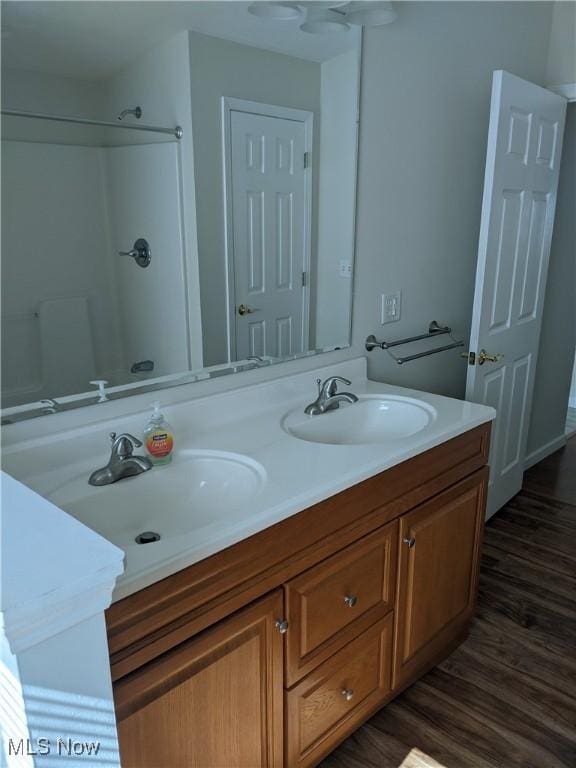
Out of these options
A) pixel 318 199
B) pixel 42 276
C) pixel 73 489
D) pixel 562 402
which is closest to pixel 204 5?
pixel 318 199

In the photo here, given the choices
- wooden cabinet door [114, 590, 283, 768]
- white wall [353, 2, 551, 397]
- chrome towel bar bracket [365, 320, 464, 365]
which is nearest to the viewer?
wooden cabinet door [114, 590, 283, 768]

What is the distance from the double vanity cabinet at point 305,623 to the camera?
1.09 meters

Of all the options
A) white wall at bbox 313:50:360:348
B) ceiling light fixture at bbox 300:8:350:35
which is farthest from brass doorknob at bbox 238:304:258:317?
ceiling light fixture at bbox 300:8:350:35

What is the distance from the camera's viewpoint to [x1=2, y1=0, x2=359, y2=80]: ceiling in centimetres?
124

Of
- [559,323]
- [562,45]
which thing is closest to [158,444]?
[562,45]

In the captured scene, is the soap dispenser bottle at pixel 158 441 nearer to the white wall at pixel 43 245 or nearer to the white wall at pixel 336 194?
the white wall at pixel 43 245

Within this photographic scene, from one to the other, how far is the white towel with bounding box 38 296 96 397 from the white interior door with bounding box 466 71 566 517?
1571 mm

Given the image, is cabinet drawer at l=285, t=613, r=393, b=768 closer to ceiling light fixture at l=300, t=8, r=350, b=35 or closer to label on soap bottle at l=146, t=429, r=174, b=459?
label on soap bottle at l=146, t=429, r=174, b=459

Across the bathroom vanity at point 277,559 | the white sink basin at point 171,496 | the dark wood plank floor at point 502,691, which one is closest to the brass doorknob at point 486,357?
the bathroom vanity at point 277,559

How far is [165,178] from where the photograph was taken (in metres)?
1.52

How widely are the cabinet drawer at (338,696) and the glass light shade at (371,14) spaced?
1737 mm

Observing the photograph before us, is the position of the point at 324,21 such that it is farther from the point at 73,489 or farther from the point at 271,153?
the point at 73,489

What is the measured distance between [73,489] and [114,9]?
106 centimetres

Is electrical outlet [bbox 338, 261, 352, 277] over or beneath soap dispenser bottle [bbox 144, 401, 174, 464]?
over
